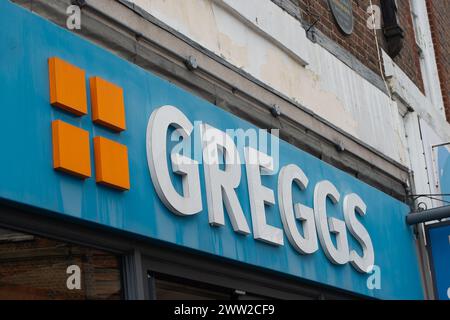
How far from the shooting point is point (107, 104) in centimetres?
574

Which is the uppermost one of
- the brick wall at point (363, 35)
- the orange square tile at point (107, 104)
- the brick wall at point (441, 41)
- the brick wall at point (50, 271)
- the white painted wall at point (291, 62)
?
the brick wall at point (441, 41)

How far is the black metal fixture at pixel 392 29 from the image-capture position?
1144 cm

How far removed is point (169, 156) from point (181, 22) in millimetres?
1215

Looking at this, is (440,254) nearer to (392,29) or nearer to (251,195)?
(392,29)

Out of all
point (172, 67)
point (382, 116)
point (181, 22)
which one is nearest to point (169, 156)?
point (172, 67)

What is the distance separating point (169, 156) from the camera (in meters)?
6.28

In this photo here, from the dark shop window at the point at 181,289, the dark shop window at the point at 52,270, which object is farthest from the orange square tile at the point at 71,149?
the dark shop window at the point at 181,289

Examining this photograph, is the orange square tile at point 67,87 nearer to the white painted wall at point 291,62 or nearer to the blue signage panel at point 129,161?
the blue signage panel at point 129,161

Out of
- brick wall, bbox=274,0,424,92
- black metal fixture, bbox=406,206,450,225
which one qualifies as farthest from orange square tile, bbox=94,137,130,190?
black metal fixture, bbox=406,206,450,225

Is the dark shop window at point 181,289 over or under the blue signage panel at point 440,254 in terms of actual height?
under

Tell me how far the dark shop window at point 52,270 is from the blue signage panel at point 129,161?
0.78ft
